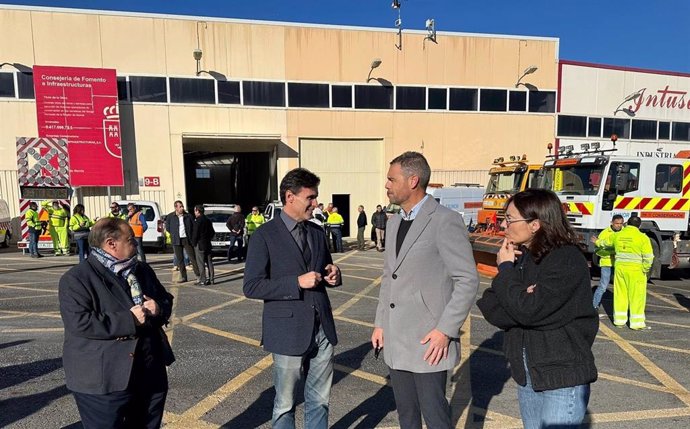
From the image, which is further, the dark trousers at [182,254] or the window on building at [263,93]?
the window on building at [263,93]

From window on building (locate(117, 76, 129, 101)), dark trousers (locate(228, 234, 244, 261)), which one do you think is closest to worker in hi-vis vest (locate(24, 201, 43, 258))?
window on building (locate(117, 76, 129, 101))

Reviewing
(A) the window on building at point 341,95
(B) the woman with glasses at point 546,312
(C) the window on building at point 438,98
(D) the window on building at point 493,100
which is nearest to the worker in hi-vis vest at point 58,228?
(A) the window on building at point 341,95

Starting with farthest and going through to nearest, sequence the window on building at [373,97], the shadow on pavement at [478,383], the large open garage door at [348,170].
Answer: the large open garage door at [348,170]
the window on building at [373,97]
the shadow on pavement at [478,383]

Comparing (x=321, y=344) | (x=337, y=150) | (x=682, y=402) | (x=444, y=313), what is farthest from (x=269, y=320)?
(x=337, y=150)

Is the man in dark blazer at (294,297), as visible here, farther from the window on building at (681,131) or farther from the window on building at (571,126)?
the window on building at (681,131)

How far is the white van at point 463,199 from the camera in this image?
618 inches

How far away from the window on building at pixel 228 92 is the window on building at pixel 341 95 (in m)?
4.03

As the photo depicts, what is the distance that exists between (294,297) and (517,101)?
19.7 meters

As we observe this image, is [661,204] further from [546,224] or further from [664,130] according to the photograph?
[664,130]

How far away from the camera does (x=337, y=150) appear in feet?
61.1

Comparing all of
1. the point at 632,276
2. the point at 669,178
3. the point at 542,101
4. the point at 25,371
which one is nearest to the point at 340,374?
the point at 25,371

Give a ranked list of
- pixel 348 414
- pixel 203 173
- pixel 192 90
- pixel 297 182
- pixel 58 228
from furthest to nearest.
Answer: pixel 203 173 < pixel 192 90 < pixel 58 228 < pixel 348 414 < pixel 297 182

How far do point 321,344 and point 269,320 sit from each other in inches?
15.2

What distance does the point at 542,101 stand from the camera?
19.6 metres
